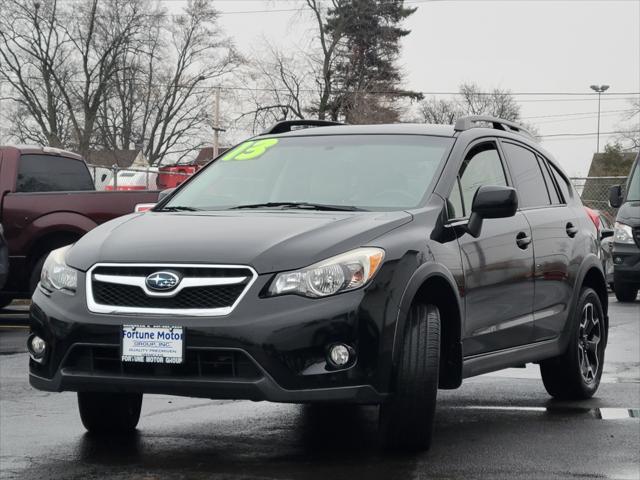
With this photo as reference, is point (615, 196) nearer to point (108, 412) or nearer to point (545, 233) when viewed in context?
point (545, 233)

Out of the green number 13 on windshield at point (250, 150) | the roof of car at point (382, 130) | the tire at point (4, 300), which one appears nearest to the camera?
the roof of car at point (382, 130)

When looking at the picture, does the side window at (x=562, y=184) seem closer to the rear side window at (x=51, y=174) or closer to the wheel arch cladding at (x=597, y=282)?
the wheel arch cladding at (x=597, y=282)

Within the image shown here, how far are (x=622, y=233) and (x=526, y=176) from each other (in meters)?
10.7

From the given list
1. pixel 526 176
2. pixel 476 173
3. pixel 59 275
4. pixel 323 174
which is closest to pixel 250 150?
pixel 323 174

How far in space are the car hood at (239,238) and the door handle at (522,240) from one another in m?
1.26

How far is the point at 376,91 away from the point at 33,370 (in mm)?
54505

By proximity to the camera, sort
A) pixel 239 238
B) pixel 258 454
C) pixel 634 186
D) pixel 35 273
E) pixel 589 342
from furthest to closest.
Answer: pixel 634 186, pixel 35 273, pixel 589 342, pixel 258 454, pixel 239 238

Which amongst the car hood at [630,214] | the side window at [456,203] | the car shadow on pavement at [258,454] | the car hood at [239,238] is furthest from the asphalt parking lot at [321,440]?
the car hood at [630,214]

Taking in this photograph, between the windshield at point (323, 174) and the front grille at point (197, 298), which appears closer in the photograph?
the front grille at point (197, 298)

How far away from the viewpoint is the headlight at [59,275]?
19.7 feet

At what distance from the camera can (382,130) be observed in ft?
24.5

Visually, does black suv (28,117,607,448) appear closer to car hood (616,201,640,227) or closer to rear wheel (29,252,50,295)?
rear wheel (29,252,50,295)

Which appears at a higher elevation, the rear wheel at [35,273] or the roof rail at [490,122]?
the roof rail at [490,122]

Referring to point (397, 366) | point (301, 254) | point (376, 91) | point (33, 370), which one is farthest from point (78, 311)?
point (376, 91)
